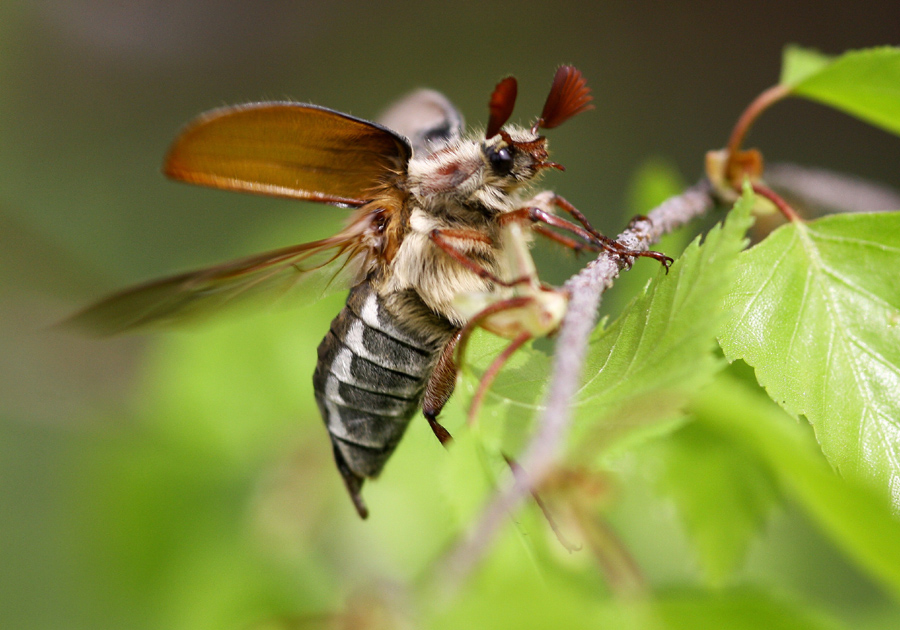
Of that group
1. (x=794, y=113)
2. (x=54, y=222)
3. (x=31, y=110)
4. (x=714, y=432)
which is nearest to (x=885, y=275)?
(x=714, y=432)

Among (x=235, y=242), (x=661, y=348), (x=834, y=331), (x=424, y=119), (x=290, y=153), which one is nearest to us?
(x=661, y=348)

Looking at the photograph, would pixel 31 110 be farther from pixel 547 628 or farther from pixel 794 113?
pixel 547 628

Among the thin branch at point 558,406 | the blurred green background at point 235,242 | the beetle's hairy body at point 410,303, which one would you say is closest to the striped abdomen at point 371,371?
the beetle's hairy body at point 410,303

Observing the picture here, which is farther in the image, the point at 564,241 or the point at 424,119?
the point at 424,119

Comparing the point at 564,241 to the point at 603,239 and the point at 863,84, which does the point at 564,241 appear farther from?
the point at 863,84

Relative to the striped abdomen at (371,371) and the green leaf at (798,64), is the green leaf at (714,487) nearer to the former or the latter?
the striped abdomen at (371,371)

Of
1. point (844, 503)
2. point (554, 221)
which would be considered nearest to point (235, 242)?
point (554, 221)
